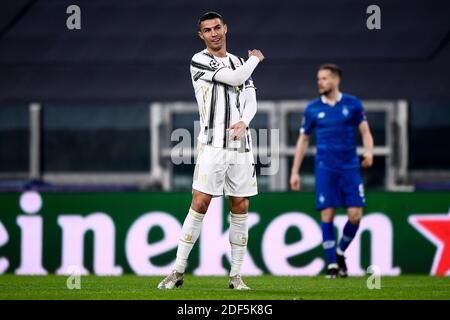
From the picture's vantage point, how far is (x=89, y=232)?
44.5 feet

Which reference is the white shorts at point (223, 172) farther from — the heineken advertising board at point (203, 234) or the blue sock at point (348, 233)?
the heineken advertising board at point (203, 234)

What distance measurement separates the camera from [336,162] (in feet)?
38.8

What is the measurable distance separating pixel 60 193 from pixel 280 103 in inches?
136

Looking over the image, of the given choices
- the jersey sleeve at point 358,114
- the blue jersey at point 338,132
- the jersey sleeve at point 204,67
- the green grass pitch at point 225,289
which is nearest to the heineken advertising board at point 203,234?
the green grass pitch at point 225,289

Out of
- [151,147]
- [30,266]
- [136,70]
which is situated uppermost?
[136,70]

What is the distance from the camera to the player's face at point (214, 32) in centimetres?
902

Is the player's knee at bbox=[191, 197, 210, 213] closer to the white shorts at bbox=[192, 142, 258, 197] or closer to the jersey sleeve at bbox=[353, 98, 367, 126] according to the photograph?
the white shorts at bbox=[192, 142, 258, 197]

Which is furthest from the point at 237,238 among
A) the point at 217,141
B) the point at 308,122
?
the point at 308,122

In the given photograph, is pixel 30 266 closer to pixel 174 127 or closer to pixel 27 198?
pixel 27 198

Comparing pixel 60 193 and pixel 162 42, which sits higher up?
pixel 162 42

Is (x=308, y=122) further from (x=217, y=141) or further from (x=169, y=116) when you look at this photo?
(x=169, y=116)

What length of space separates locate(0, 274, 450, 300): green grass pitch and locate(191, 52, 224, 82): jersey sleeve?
1.58 meters

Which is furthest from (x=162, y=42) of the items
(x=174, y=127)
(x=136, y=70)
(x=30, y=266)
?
(x=30, y=266)

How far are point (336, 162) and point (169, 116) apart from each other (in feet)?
15.0
